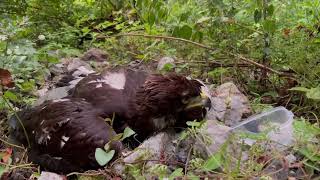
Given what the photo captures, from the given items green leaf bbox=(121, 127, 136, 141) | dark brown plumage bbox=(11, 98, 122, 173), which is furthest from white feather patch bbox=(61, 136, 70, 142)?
green leaf bbox=(121, 127, 136, 141)

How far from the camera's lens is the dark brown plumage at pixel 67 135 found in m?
A: 1.75

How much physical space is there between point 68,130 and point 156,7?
870 mm

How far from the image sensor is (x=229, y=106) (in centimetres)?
214

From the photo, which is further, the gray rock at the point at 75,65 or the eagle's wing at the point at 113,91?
the gray rock at the point at 75,65

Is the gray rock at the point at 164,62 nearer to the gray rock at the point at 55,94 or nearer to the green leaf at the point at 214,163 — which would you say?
the gray rock at the point at 55,94

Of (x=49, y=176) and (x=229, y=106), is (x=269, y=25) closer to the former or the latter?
(x=229, y=106)

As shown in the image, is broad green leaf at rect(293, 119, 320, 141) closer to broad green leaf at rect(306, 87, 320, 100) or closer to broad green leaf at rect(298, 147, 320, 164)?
broad green leaf at rect(298, 147, 320, 164)

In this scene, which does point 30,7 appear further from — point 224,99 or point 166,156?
point 166,156

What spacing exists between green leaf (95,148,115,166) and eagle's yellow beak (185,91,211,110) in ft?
1.55

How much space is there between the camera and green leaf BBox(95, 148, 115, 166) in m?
1.56

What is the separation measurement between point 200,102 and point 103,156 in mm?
565

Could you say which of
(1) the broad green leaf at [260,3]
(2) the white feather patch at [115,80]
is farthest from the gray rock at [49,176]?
(1) the broad green leaf at [260,3]

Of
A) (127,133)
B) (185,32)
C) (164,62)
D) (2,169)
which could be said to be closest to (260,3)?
(185,32)

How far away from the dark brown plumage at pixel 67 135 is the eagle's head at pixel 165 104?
17 centimetres
